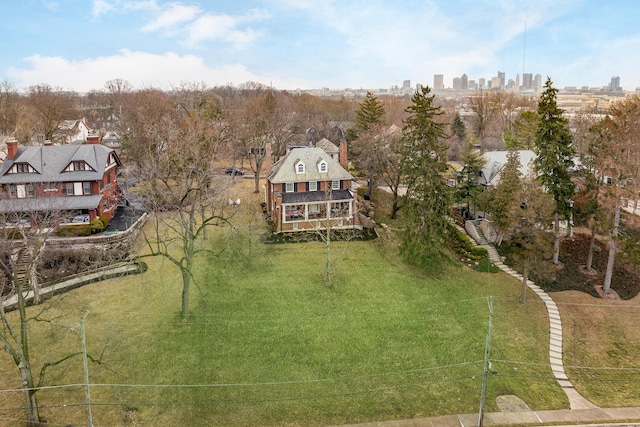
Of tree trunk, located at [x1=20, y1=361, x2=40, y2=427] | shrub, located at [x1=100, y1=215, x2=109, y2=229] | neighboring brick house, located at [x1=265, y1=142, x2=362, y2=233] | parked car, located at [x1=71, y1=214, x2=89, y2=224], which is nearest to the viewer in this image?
tree trunk, located at [x1=20, y1=361, x2=40, y2=427]

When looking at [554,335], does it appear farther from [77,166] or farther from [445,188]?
[77,166]

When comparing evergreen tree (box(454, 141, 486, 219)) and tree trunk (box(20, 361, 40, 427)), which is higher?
evergreen tree (box(454, 141, 486, 219))

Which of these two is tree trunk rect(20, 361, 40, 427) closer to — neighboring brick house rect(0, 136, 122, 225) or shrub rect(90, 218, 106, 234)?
shrub rect(90, 218, 106, 234)

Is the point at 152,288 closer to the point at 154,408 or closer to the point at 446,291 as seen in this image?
the point at 154,408

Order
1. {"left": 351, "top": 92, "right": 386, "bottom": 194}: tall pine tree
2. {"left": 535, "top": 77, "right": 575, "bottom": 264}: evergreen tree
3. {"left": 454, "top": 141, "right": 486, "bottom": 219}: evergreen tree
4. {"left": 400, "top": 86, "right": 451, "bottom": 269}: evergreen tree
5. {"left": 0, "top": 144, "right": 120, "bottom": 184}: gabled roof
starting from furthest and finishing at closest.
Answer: {"left": 351, "top": 92, "right": 386, "bottom": 194}: tall pine tree
{"left": 454, "top": 141, "right": 486, "bottom": 219}: evergreen tree
{"left": 0, "top": 144, "right": 120, "bottom": 184}: gabled roof
{"left": 535, "top": 77, "right": 575, "bottom": 264}: evergreen tree
{"left": 400, "top": 86, "right": 451, "bottom": 269}: evergreen tree

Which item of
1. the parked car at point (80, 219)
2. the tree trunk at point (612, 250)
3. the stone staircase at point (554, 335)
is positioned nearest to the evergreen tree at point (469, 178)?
the stone staircase at point (554, 335)

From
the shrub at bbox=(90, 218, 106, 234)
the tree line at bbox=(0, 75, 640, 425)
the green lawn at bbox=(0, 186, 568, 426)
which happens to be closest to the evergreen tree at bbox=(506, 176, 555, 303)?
the tree line at bbox=(0, 75, 640, 425)

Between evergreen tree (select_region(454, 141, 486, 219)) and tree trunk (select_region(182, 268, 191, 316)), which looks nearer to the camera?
tree trunk (select_region(182, 268, 191, 316))
